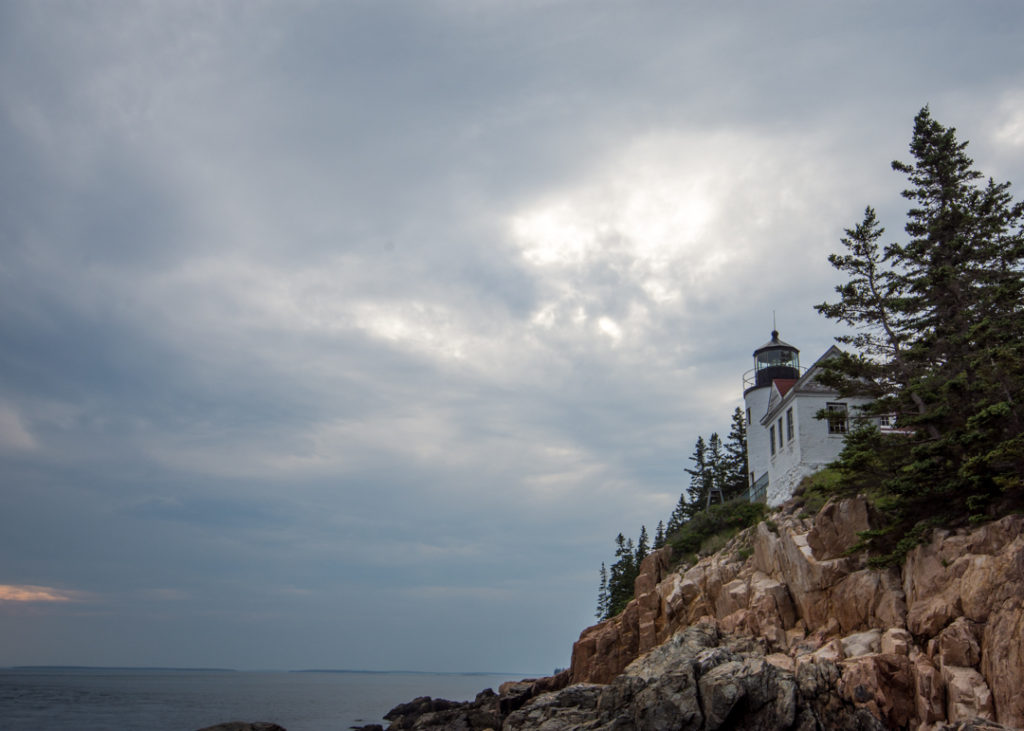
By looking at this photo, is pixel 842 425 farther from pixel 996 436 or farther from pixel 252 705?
pixel 252 705

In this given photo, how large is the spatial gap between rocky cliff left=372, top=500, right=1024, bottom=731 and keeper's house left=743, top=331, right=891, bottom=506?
5267 mm

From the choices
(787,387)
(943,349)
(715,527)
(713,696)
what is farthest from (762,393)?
(713,696)

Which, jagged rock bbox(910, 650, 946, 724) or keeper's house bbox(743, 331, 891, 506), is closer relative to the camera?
jagged rock bbox(910, 650, 946, 724)

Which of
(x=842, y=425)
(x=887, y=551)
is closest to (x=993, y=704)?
(x=887, y=551)

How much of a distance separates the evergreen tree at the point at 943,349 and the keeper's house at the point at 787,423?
381 centimetres

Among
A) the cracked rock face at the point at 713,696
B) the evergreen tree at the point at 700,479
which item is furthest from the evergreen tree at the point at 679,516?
the cracked rock face at the point at 713,696

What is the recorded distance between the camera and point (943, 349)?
77.3 feet

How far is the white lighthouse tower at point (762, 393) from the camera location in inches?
1518

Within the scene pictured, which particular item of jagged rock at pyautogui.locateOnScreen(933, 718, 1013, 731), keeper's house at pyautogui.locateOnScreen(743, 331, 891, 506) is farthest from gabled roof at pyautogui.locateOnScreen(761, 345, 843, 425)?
jagged rock at pyautogui.locateOnScreen(933, 718, 1013, 731)

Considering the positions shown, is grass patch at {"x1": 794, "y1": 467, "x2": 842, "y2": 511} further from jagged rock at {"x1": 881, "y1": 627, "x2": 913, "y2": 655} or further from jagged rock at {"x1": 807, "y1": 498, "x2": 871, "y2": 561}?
jagged rock at {"x1": 881, "y1": 627, "x2": 913, "y2": 655}

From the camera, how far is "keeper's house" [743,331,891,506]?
32.8 m

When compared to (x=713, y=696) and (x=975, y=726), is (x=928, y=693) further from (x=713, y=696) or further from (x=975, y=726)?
(x=713, y=696)

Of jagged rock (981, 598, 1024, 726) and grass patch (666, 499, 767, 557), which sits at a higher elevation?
grass patch (666, 499, 767, 557)

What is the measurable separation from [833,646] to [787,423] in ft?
52.5
